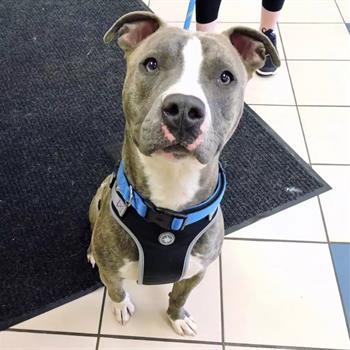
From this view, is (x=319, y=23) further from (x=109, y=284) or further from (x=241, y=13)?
(x=109, y=284)

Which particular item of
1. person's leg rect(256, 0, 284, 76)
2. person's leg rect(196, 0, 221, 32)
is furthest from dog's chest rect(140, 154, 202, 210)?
person's leg rect(256, 0, 284, 76)

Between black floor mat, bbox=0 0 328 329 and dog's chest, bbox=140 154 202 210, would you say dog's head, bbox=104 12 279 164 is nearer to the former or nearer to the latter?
dog's chest, bbox=140 154 202 210

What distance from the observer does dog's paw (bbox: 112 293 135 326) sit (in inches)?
69.9

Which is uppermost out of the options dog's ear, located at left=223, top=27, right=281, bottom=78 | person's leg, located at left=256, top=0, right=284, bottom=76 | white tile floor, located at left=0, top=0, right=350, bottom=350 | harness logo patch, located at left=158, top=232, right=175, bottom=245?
dog's ear, located at left=223, top=27, right=281, bottom=78

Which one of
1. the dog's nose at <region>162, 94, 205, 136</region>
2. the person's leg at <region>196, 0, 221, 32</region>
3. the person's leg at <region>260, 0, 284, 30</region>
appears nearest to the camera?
the dog's nose at <region>162, 94, 205, 136</region>

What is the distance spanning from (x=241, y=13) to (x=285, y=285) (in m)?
2.21

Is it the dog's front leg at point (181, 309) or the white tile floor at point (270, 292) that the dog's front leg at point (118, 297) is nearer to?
the white tile floor at point (270, 292)

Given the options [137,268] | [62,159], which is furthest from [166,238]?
[62,159]

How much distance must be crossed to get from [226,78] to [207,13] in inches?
52.2

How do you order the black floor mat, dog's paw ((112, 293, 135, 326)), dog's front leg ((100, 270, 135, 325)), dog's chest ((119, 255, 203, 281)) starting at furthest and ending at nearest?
the black floor mat, dog's paw ((112, 293, 135, 326)), dog's front leg ((100, 270, 135, 325)), dog's chest ((119, 255, 203, 281))

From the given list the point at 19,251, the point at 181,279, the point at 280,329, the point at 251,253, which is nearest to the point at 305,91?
the point at 251,253

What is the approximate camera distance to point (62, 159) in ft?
7.67

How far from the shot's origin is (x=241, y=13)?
3393mm

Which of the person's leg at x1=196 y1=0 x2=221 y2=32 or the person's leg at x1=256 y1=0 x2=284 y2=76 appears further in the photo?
the person's leg at x1=256 y1=0 x2=284 y2=76
